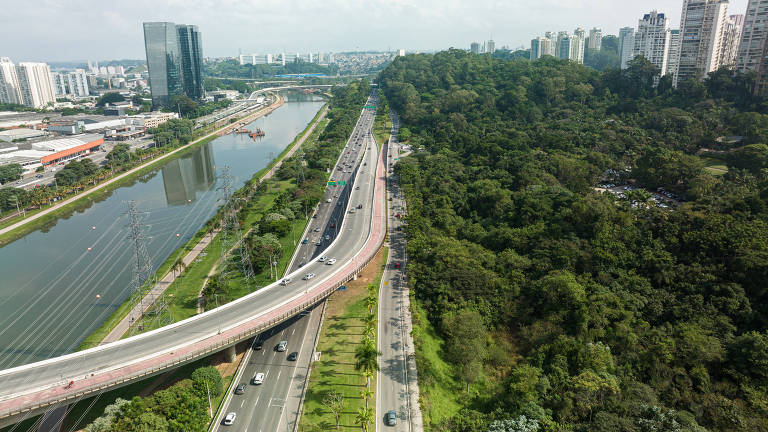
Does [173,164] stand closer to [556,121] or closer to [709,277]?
[556,121]

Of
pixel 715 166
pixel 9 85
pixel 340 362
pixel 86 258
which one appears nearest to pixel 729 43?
pixel 715 166

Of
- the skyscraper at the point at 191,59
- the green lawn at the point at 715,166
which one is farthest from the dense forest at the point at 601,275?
the skyscraper at the point at 191,59

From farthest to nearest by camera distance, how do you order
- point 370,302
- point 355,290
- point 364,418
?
point 355,290 → point 370,302 → point 364,418

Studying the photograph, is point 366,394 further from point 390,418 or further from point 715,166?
point 715,166

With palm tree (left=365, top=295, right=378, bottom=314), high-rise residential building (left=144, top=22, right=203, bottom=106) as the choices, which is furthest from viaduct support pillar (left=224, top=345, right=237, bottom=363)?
high-rise residential building (left=144, top=22, right=203, bottom=106)

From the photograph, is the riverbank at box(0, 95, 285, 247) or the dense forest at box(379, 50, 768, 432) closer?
the dense forest at box(379, 50, 768, 432)

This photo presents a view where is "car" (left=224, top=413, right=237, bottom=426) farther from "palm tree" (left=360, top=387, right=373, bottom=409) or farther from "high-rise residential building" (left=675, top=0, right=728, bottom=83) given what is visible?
"high-rise residential building" (left=675, top=0, right=728, bottom=83)
